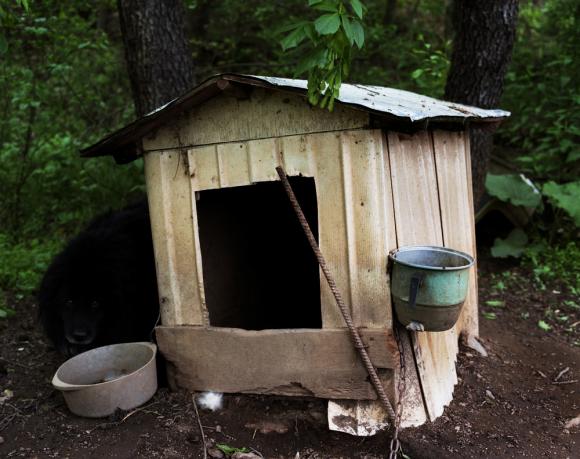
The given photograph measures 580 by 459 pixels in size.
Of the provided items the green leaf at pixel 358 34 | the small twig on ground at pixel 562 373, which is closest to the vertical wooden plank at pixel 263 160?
the green leaf at pixel 358 34

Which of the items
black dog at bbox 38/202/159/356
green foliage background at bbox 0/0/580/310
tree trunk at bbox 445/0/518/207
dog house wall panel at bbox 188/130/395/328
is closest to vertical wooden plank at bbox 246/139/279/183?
dog house wall panel at bbox 188/130/395/328

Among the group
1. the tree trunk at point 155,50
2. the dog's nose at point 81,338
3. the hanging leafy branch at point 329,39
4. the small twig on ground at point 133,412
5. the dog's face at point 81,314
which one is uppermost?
the tree trunk at point 155,50

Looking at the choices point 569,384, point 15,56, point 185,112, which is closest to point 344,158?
point 185,112

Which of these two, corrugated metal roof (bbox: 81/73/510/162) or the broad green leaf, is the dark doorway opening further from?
the broad green leaf

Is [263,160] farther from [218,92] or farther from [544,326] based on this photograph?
[544,326]

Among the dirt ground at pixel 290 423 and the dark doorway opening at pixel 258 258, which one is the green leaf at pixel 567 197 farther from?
the dark doorway opening at pixel 258 258

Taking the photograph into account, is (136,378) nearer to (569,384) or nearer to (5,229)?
(569,384)

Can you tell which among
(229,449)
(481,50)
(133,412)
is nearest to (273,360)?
(229,449)

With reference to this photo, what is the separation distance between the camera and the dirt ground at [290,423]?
305 cm

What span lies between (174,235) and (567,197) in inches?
177

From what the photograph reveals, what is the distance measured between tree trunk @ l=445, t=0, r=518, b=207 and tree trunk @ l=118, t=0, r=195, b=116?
2.77 meters

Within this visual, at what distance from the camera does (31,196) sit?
7.02 metres

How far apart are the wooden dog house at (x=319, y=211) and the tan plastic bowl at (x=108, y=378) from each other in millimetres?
219

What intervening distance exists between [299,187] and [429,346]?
204 centimetres
